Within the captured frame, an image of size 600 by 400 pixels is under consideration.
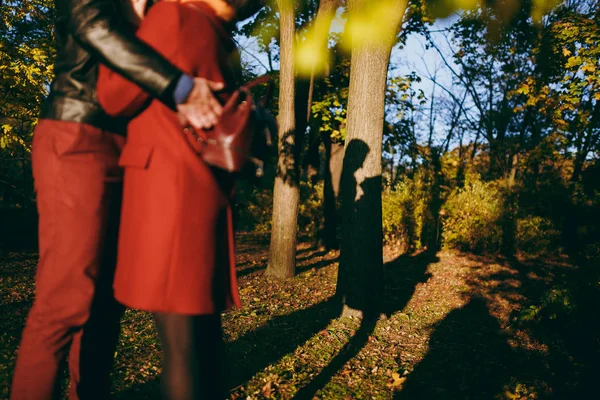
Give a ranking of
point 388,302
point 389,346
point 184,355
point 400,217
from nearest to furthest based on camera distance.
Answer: point 184,355
point 389,346
point 388,302
point 400,217

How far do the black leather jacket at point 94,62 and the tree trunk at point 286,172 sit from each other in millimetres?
5137

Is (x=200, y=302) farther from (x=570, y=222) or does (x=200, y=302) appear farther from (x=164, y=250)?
(x=570, y=222)

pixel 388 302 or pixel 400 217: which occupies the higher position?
pixel 400 217

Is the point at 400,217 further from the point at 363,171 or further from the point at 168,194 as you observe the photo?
the point at 168,194

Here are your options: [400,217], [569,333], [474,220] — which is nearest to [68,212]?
[569,333]

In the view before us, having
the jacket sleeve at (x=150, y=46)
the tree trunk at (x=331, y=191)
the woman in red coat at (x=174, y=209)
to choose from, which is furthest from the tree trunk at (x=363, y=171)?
the tree trunk at (x=331, y=191)

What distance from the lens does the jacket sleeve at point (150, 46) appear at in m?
1.17

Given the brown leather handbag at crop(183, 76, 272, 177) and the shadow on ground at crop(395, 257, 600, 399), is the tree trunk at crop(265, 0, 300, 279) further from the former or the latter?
the brown leather handbag at crop(183, 76, 272, 177)

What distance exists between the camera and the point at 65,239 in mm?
1397

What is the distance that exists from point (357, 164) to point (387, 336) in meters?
1.98

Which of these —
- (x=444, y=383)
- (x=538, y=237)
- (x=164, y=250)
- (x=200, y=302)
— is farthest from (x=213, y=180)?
(x=538, y=237)

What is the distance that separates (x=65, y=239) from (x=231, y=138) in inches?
28.9

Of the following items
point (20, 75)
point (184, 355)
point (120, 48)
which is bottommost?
point (184, 355)

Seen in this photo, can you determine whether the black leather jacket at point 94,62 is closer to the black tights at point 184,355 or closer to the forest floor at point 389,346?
the black tights at point 184,355
